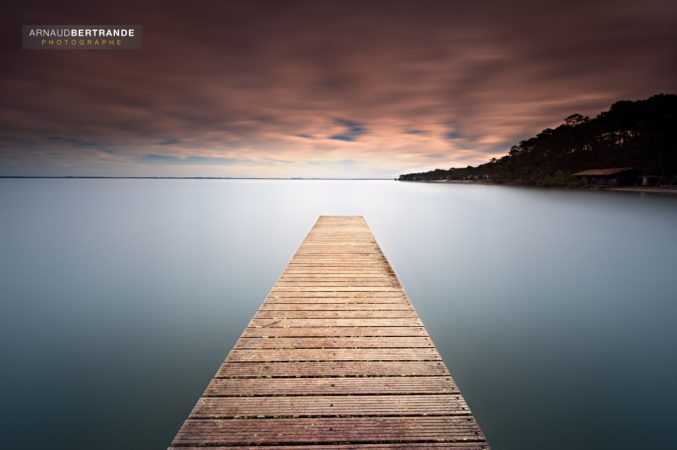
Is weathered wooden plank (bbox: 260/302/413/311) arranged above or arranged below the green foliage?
below

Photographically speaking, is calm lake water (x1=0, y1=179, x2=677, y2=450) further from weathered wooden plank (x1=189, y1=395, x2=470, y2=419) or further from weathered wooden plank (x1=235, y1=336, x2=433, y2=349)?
weathered wooden plank (x1=189, y1=395, x2=470, y2=419)

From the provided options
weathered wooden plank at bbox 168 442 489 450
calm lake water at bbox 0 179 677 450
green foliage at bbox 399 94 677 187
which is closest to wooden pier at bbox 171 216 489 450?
weathered wooden plank at bbox 168 442 489 450

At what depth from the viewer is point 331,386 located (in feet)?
10.2

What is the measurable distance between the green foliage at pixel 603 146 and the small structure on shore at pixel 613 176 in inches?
68.3

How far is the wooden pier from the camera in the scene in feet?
8.36

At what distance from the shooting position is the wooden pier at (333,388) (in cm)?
255

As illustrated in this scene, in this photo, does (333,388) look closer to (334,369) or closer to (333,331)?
(334,369)

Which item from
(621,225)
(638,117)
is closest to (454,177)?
(638,117)

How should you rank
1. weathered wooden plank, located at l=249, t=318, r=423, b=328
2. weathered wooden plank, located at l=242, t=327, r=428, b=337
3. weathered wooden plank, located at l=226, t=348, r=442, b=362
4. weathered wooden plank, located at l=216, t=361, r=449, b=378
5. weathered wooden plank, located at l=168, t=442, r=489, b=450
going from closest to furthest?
weathered wooden plank, located at l=168, t=442, r=489, b=450, weathered wooden plank, located at l=216, t=361, r=449, b=378, weathered wooden plank, located at l=226, t=348, r=442, b=362, weathered wooden plank, located at l=242, t=327, r=428, b=337, weathered wooden plank, located at l=249, t=318, r=423, b=328

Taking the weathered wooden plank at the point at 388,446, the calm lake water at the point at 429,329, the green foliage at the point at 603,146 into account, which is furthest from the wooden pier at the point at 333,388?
the green foliage at the point at 603,146

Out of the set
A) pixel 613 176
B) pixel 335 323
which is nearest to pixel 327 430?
pixel 335 323

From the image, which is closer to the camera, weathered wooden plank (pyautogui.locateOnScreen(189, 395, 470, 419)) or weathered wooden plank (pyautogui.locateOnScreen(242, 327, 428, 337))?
weathered wooden plank (pyautogui.locateOnScreen(189, 395, 470, 419))

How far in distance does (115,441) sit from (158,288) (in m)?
5.81

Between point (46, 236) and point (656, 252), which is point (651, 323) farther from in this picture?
point (46, 236)
